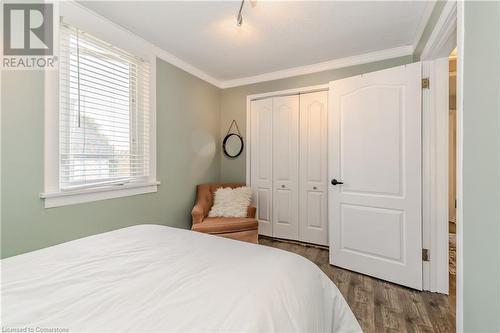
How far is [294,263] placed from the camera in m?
1.05

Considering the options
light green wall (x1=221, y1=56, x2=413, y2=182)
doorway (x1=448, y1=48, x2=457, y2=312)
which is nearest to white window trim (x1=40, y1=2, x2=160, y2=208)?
light green wall (x1=221, y1=56, x2=413, y2=182)

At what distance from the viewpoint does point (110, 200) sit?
2.10m

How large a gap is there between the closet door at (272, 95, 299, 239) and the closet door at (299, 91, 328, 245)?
0.28 feet

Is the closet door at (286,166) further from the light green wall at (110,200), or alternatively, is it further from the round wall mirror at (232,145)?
the light green wall at (110,200)

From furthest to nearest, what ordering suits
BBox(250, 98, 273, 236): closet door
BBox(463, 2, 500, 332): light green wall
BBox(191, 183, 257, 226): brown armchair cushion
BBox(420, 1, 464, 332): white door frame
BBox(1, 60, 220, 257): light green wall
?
BBox(250, 98, 273, 236): closet door, BBox(191, 183, 257, 226): brown armchair cushion, BBox(420, 1, 464, 332): white door frame, BBox(1, 60, 220, 257): light green wall, BBox(463, 2, 500, 332): light green wall

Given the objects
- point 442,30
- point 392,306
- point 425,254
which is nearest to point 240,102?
point 442,30

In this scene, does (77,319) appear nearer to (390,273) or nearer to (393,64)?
(390,273)

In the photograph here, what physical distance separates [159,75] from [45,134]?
1.30 m

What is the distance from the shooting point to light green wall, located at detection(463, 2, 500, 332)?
87cm

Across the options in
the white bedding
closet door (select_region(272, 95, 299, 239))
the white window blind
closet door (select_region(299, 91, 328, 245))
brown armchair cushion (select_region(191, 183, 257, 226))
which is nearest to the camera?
the white bedding

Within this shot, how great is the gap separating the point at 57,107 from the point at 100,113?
0.33 metres

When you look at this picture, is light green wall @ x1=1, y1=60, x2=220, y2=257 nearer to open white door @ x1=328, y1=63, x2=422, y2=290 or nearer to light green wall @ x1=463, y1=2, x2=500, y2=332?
open white door @ x1=328, y1=63, x2=422, y2=290

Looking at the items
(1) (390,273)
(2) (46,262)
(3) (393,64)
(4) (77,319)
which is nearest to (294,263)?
(4) (77,319)

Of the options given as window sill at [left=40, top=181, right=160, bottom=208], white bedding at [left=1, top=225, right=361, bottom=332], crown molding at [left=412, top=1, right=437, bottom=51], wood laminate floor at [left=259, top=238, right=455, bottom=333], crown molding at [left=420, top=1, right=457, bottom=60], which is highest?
Result: crown molding at [left=412, top=1, right=437, bottom=51]
